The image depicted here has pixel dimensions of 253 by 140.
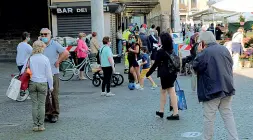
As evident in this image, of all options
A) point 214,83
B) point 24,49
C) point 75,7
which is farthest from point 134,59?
point 75,7

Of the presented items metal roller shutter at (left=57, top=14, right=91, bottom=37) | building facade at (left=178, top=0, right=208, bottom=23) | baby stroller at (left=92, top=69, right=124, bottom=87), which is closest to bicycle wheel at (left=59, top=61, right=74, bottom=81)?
baby stroller at (left=92, top=69, right=124, bottom=87)

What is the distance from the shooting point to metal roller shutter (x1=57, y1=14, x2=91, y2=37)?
2345cm

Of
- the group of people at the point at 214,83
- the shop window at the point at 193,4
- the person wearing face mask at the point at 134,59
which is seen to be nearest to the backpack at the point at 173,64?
the group of people at the point at 214,83

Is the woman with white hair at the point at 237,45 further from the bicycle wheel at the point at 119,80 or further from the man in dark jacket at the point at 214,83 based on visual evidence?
the man in dark jacket at the point at 214,83

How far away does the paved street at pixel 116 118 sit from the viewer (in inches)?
311

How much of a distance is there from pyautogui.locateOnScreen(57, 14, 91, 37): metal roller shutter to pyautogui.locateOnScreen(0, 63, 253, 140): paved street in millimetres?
10294

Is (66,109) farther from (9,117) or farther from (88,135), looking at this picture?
(88,135)

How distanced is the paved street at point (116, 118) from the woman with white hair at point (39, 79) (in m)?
0.42

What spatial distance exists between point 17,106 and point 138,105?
3.08m

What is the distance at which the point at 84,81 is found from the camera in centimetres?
1614

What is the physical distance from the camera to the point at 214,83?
21.2 ft

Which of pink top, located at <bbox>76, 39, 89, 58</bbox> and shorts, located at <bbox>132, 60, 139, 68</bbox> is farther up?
pink top, located at <bbox>76, 39, 89, 58</bbox>

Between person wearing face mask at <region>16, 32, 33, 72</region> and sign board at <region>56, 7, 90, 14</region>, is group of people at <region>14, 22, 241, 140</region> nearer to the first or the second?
person wearing face mask at <region>16, 32, 33, 72</region>

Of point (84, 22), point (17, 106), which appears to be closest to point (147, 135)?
point (17, 106)
